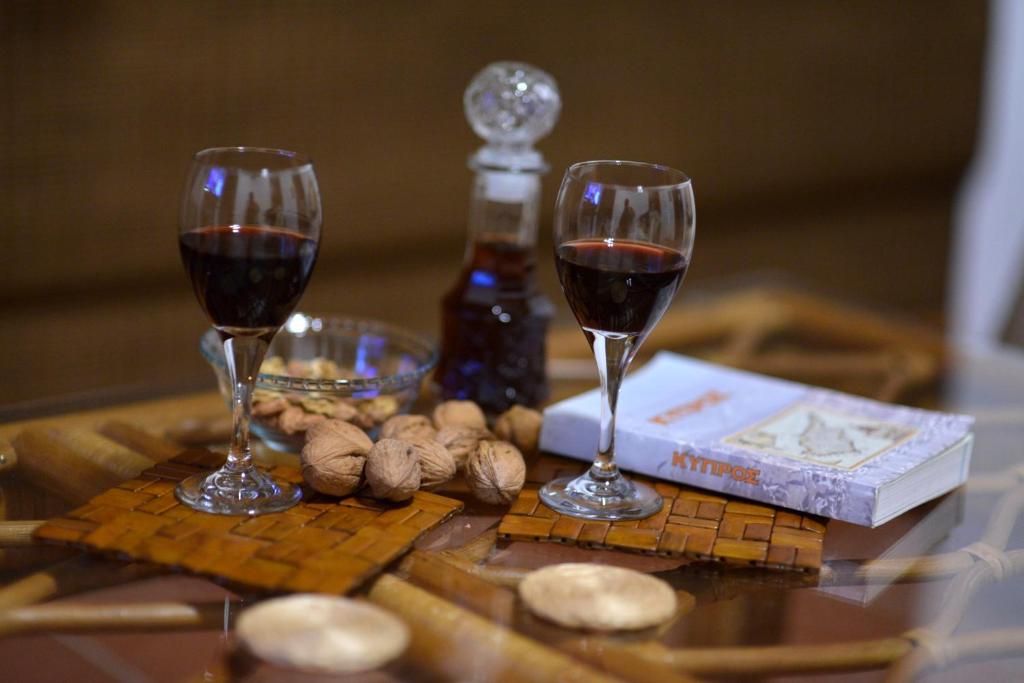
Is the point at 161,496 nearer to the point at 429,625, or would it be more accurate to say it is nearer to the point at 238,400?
the point at 238,400

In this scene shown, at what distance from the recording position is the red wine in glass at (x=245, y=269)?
758 millimetres

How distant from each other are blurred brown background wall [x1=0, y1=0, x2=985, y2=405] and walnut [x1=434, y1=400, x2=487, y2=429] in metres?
0.28

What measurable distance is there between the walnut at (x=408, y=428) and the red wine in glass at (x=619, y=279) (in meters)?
0.15

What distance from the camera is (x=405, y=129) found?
81.6 inches

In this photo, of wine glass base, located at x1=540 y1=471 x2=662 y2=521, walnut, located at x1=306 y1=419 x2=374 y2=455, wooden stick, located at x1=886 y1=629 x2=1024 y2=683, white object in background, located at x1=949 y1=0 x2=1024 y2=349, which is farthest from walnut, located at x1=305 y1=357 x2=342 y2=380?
white object in background, located at x1=949 y1=0 x2=1024 y2=349

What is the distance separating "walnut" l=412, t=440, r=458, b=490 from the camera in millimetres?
852

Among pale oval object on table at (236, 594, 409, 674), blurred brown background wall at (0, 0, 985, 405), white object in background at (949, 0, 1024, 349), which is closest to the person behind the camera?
pale oval object on table at (236, 594, 409, 674)

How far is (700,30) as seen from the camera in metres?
2.34

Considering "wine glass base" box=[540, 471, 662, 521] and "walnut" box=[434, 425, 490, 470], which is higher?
"walnut" box=[434, 425, 490, 470]

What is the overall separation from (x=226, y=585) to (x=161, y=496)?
13cm

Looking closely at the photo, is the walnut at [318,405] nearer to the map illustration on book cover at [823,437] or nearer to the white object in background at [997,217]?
the map illustration on book cover at [823,437]

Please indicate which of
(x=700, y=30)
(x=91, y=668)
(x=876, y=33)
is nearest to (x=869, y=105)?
(x=876, y=33)

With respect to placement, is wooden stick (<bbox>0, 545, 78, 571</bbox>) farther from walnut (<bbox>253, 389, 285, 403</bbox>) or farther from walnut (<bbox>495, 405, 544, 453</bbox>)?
walnut (<bbox>495, 405, 544, 453</bbox>)

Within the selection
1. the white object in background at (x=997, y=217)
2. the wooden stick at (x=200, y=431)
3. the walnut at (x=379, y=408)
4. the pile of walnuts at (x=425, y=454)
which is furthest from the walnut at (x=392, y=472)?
the white object in background at (x=997, y=217)
